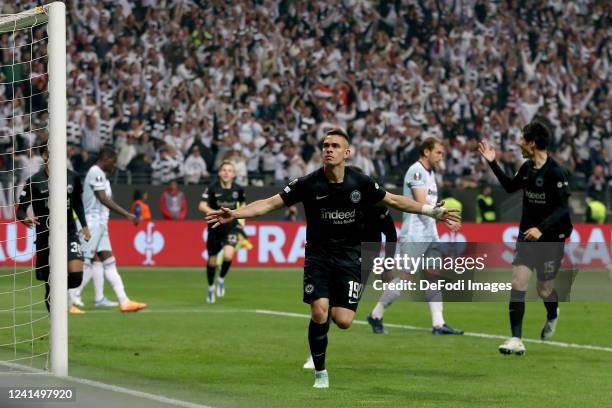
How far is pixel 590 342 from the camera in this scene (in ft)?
50.4

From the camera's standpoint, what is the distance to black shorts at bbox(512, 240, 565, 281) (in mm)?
13320

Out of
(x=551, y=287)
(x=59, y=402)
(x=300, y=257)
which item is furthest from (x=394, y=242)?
(x=300, y=257)

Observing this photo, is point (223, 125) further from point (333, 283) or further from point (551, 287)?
point (333, 283)

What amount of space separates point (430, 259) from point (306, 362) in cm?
416

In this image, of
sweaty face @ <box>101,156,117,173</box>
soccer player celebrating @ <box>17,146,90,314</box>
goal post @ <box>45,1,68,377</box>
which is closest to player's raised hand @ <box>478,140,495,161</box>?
goal post @ <box>45,1,68,377</box>

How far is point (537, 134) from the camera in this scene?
1335 centimetres

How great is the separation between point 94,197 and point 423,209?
892cm

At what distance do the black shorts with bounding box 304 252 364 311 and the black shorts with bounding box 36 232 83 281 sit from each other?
4.51m

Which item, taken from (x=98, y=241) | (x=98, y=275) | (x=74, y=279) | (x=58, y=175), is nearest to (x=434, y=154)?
(x=74, y=279)

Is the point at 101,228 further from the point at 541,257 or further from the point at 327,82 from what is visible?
the point at 327,82

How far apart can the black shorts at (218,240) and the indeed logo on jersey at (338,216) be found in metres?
10.6

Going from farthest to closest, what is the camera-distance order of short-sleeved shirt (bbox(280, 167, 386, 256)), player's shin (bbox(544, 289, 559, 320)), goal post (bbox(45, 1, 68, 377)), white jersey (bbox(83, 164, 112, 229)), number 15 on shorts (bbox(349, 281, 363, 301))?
white jersey (bbox(83, 164, 112, 229)) < player's shin (bbox(544, 289, 559, 320)) < goal post (bbox(45, 1, 68, 377)) < number 15 on shorts (bbox(349, 281, 363, 301)) < short-sleeved shirt (bbox(280, 167, 386, 256))

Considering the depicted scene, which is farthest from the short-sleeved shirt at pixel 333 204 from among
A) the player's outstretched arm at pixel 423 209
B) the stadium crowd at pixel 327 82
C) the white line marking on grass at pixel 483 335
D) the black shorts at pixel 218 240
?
the stadium crowd at pixel 327 82

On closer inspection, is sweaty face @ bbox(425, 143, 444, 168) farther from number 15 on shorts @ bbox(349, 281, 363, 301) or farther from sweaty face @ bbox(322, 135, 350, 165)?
sweaty face @ bbox(322, 135, 350, 165)
